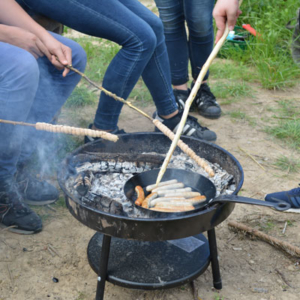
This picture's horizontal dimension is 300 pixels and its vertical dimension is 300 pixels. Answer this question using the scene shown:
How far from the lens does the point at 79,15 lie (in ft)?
8.33

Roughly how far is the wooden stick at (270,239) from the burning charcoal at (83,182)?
106 centimetres

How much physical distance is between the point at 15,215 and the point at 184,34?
2404 millimetres

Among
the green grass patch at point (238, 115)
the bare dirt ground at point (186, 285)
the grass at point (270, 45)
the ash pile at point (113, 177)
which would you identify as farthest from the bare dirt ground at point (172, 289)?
the grass at point (270, 45)

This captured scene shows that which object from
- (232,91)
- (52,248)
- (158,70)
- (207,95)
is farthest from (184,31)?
(52,248)

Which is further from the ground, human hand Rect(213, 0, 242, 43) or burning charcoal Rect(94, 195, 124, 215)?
human hand Rect(213, 0, 242, 43)

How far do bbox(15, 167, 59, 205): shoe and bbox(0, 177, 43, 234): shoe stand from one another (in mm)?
232

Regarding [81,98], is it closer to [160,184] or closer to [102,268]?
[160,184]

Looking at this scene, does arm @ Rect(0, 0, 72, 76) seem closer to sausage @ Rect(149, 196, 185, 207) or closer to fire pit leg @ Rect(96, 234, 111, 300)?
sausage @ Rect(149, 196, 185, 207)

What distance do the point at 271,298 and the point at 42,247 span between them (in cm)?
139

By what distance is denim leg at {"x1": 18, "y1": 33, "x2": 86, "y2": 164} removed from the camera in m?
2.84

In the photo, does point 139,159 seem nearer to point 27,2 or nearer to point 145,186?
point 145,186

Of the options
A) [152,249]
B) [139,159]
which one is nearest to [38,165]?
[139,159]

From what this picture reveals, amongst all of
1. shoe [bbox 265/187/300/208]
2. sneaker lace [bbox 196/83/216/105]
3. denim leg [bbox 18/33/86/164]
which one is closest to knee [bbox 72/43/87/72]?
denim leg [bbox 18/33/86/164]

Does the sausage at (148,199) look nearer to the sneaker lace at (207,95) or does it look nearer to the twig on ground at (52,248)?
the twig on ground at (52,248)
